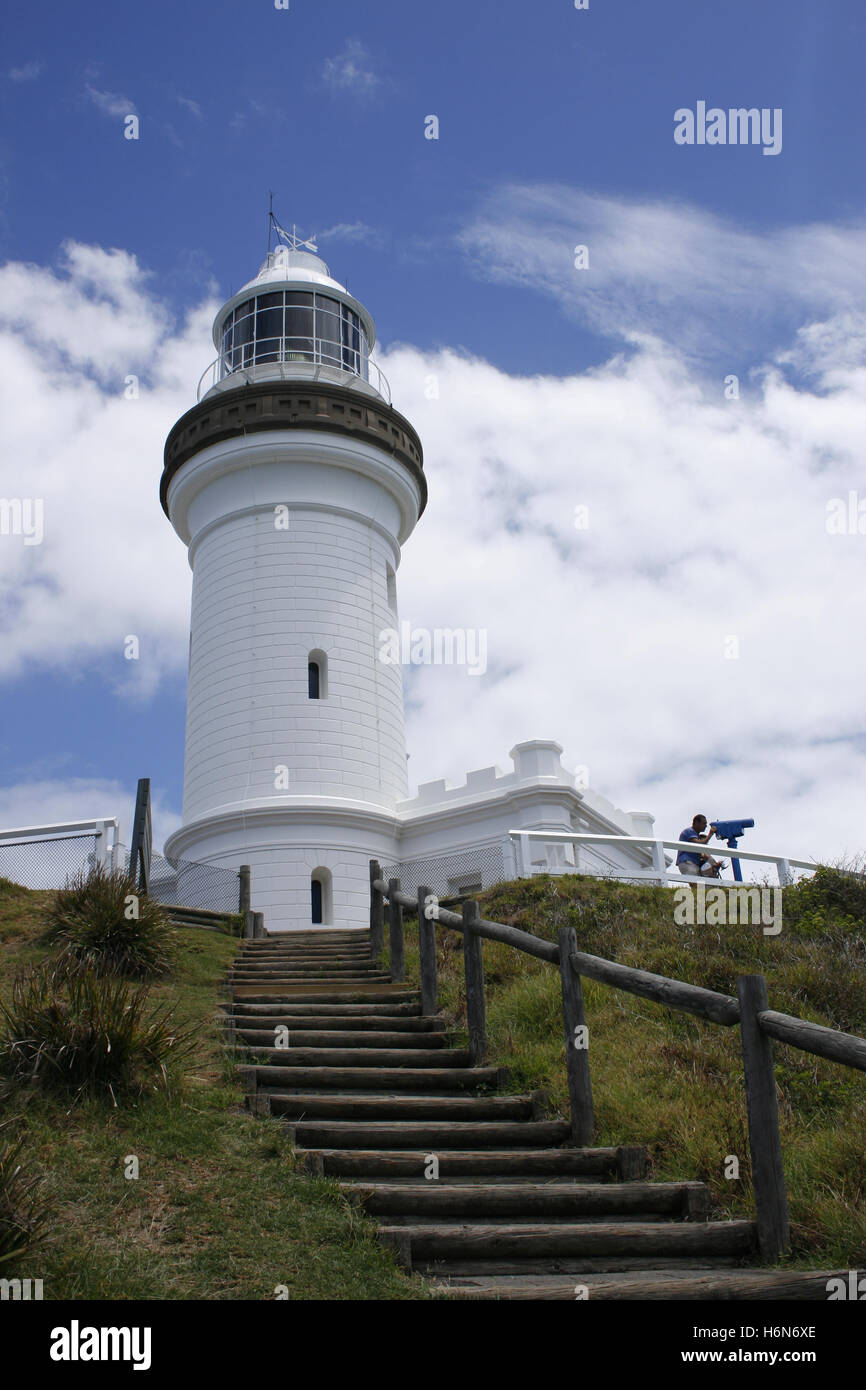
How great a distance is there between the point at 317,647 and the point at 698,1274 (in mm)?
16772

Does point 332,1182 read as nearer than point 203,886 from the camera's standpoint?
Yes

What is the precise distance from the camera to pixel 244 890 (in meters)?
17.4

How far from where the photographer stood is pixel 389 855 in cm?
2064

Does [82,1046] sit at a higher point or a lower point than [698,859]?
lower

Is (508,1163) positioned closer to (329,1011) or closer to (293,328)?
(329,1011)

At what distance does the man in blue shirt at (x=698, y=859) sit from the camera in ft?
54.0

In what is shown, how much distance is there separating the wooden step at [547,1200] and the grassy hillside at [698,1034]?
0.20 m

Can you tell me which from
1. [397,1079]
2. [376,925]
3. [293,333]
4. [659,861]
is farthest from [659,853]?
[293,333]

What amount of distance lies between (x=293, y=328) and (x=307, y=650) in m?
7.66

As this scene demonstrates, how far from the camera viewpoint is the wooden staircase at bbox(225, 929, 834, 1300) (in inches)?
200

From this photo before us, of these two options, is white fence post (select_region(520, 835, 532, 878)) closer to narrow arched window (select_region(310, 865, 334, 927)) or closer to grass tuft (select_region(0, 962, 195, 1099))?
narrow arched window (select_region(310, 865, 334, 927))

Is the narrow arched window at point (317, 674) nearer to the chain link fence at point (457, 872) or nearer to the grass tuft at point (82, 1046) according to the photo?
the chain link fence at point (457, 872)
